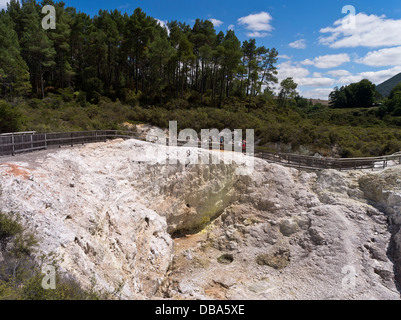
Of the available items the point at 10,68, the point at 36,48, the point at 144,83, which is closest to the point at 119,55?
the point at 144,83

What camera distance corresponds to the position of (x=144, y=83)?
1923 inches

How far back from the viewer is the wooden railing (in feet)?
43.0

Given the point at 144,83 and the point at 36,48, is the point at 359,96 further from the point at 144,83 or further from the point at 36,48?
the point at 36,48

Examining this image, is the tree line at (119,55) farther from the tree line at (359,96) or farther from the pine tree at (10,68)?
the tree line at (359,96)

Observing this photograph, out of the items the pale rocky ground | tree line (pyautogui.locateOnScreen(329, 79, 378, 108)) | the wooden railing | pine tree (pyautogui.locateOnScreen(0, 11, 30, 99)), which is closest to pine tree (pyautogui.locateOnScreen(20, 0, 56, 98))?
pine tree (pyautogui.locateOnScreen(0, 11, 30, 99))

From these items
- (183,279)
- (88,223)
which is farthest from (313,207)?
(88,223)

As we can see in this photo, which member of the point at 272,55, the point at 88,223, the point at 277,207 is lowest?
the point at 277,207

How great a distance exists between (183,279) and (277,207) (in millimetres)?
8137

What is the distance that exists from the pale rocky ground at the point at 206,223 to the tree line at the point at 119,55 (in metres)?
30.3

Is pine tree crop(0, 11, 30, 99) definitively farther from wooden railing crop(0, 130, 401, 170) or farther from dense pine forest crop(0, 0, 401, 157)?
wooden railing crop(0, 130, 401, 170)

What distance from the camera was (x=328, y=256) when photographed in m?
14.0

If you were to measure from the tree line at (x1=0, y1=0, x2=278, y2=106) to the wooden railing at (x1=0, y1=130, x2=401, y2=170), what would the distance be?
2660cm

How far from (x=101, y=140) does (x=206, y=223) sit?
1002 centimetres

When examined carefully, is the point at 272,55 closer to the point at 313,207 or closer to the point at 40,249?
the point at 313,207
